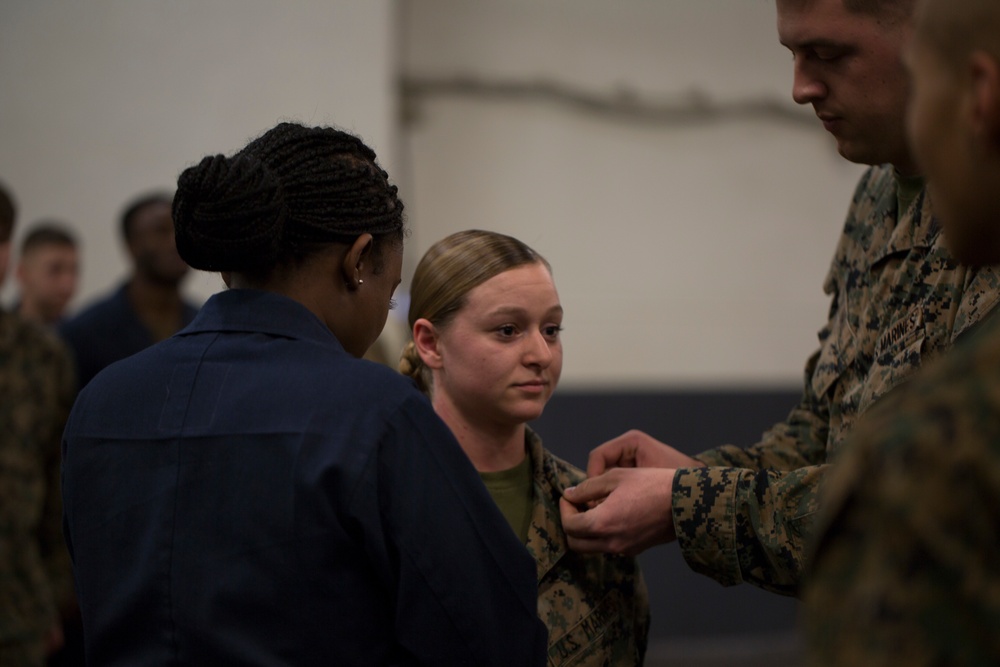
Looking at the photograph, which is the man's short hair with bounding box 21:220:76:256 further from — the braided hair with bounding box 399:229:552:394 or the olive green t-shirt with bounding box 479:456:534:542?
the olive green t-shirt with bounding box 479:456:534:542

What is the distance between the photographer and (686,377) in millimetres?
5672

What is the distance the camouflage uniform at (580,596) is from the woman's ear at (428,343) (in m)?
0.25

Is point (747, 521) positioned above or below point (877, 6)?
below

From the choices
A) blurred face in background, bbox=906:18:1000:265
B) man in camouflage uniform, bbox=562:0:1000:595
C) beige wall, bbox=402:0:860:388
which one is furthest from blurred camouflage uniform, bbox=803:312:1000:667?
beige wall, bbox=402:0:860:388

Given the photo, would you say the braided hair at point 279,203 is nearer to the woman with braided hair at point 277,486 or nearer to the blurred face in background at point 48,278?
the woman with braided hair at point 277,486

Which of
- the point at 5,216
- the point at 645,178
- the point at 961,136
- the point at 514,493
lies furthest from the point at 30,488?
the point at 645,178

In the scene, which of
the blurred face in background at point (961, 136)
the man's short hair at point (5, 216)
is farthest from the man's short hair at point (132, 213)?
the blurred face in background at point (961, 136)

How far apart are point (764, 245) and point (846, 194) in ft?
1.94

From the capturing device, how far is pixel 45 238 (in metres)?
4.42

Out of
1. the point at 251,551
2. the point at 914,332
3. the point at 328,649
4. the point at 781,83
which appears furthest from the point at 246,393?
the point at 781,83

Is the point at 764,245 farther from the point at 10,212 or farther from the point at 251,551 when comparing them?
the point at 251,551

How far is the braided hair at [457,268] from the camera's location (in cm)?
184

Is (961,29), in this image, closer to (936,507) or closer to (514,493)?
(936,507)

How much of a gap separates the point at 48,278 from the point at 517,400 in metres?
3.35
